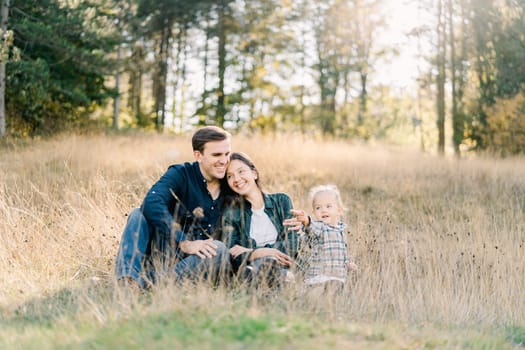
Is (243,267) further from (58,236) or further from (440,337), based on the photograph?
(58,236)

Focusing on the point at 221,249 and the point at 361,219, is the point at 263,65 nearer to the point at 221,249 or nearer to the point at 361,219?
the point at 361,219

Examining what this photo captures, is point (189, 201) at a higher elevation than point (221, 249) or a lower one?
higher

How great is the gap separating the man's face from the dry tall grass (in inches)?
45.6

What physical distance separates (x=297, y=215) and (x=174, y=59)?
2110 cm

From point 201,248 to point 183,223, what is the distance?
0.53 meters

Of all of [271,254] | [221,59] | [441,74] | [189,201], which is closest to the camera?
[271,254]

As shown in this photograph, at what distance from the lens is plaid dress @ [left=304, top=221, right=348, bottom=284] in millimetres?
4754

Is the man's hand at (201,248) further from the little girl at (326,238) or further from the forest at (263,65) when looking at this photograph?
the forest at (263,65)

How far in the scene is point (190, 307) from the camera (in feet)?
12.1

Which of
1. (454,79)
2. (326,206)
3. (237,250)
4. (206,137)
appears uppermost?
(454,79)

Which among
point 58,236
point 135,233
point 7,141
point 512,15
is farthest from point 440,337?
point 512,15

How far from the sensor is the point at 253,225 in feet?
16.0

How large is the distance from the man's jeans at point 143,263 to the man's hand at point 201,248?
0.04m

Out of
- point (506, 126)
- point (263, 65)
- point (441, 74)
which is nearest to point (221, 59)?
point (263, 65)
